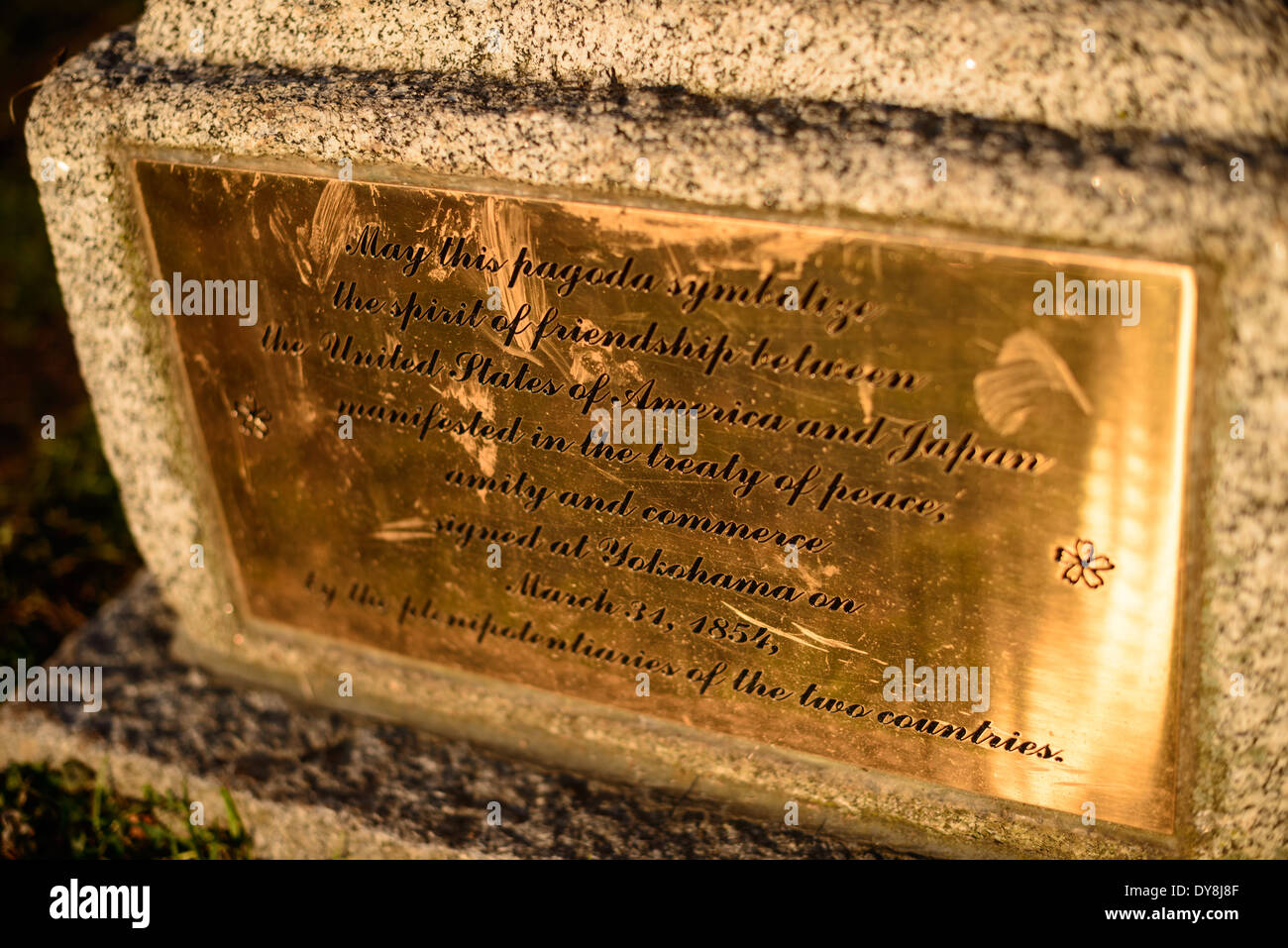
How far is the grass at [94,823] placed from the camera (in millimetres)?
2176

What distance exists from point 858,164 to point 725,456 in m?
0.53

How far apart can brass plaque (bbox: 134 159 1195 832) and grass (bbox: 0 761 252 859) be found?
613 mm

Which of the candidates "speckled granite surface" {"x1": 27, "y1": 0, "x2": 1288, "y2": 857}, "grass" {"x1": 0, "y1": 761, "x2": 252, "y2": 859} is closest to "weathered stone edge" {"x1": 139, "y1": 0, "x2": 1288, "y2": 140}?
"speckled granite surface" {"x1": 27, "y1": 0, "x2": 1288, "y2": 857}

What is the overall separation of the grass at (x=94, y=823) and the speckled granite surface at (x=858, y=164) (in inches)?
26.0

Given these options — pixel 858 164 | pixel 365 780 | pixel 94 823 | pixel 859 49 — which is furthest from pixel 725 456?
pixel 94 823

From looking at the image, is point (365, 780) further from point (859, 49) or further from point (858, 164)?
point (859, 49)

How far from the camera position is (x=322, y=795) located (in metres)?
2.10

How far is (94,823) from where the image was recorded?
7.33 feet

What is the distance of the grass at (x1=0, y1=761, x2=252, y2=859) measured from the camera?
218 cm

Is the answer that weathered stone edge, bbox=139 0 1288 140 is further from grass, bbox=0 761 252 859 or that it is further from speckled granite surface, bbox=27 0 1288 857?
grass, bbox=0 761 252 859

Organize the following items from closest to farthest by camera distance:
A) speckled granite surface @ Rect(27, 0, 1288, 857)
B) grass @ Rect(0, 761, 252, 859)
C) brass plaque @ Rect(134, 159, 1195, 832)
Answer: speckled granite surface @ Rect(27, 0, 1288, 857) < brass plaque @ Rect(134, 159, 1195, 832) < grass @ Rect(0, 761, 252, 859)

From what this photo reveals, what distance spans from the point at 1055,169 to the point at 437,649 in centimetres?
156
